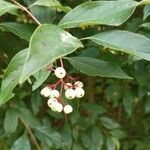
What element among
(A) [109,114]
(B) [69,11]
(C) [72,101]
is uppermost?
(B) [69,11]

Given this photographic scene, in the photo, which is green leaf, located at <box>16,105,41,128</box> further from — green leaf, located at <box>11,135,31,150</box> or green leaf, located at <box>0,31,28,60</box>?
green leaf, located at <box>0,31,28,60</box>

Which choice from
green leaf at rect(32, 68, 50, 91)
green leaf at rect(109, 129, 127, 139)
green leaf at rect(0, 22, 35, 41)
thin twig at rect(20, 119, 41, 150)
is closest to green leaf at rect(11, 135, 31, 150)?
thin twig at rect(20, 119, 41, 150)

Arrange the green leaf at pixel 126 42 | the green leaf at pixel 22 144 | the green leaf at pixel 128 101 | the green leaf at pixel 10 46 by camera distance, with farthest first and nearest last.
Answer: the green leaf at pixel 128 101, the green leaf at pixel 22 144, the green leaf at pixel 10 46, the green leaf at pixel 126 42

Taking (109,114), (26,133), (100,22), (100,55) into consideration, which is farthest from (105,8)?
(109,114)

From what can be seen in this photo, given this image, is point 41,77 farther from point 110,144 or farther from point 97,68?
point 110,144

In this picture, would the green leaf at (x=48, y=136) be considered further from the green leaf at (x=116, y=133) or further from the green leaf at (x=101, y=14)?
the green leaf at (x=101, y=14)

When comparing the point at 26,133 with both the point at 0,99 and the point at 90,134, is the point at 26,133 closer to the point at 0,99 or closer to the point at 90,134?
the point at 90,134

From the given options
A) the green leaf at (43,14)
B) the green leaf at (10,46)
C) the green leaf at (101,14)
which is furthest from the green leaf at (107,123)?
the green leaf at (101,14)

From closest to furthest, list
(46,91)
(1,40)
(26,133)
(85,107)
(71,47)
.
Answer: (71,47), (46,91), (1,40), (26,133), (85,107)
